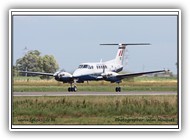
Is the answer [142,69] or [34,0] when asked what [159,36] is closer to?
[142,69]

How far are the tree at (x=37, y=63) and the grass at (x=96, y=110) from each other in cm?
57

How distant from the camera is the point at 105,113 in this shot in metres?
16.8

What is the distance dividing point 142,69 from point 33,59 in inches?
78.3

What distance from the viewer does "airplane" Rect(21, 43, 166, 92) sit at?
16594 mm

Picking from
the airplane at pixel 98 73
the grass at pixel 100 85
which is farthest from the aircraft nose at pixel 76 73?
the grass at pixel 100 85

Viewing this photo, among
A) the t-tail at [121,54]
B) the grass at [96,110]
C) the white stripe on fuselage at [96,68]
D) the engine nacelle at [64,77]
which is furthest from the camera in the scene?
the white stripe on fuselage at [96,68]

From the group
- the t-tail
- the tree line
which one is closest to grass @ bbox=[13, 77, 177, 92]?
the tree line

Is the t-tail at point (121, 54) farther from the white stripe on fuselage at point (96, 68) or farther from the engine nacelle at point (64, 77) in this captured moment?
the engine nacelle at point (64, 77)

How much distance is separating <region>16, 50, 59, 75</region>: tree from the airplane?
95mm

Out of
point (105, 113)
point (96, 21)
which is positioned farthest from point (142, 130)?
point (96, 21)

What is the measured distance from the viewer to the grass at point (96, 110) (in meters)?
16.3

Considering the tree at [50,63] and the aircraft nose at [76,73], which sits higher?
the tree at [50,63]

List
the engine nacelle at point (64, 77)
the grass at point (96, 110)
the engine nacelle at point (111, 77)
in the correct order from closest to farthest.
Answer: the grass at point (96, 110), the engine nacelle at point (64, 77), the engine nacelle at point (111, 77)

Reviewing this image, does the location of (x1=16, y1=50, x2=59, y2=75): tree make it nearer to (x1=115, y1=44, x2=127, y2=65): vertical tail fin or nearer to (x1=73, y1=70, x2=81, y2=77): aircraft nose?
(x1=73, y1=70, x2=81, y2=77): aircraft nose
